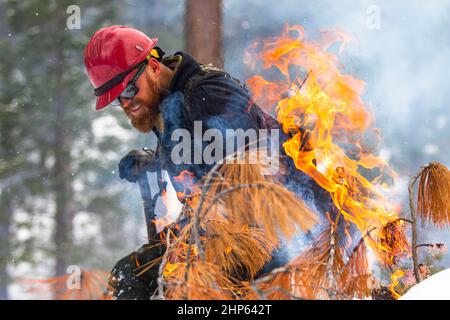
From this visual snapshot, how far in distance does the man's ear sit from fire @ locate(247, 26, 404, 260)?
35 centimetres

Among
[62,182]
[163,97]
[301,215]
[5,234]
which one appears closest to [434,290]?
[301,215]

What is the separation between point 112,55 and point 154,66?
4.9 inches

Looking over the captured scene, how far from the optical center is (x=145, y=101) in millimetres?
1497

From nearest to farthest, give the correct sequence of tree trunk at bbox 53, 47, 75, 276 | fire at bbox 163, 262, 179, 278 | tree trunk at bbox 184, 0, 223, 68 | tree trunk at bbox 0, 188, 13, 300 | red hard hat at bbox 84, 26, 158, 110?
fire at bbox 163, 262, 179, 278, red hard hat at bbox 84, 26, 158, 110, tree trunk at bbox 184, 0, 223, 68, tree trunk at bbox 53, 47, 75, 276, tree trunk at bbox 0, 188, 13, 300

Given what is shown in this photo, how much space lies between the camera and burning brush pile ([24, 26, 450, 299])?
999 mm

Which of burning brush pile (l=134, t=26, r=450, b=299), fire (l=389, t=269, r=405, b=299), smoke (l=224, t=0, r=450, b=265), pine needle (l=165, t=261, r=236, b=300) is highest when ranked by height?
smoke (l=224, t=0, r=450, b=265)

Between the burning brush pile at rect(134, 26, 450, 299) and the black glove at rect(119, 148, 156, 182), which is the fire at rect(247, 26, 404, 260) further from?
the black glove at rect(119, 148, 156, 182)

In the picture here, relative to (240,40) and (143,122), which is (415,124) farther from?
(143,122)

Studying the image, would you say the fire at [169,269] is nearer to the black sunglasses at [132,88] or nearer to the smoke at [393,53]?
the black sunglasses at [132,88]

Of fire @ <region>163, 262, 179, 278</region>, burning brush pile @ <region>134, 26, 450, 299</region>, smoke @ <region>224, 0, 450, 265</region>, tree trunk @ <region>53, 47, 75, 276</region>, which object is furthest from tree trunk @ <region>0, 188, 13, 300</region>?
fire @ <region>163, 262, 179, 278</region>

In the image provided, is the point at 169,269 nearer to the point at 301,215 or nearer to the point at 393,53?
the point at 301,215

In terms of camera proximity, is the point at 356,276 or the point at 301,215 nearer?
the point at 301,215
